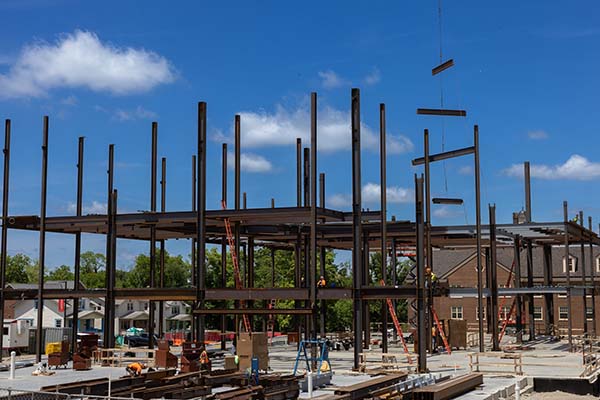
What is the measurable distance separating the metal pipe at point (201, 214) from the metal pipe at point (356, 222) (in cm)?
753

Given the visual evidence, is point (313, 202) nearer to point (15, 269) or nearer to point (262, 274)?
point (262, 274)

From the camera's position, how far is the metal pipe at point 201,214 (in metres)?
39.2

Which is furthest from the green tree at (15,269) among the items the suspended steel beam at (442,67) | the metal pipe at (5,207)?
the suspended steel beam at (442,67)

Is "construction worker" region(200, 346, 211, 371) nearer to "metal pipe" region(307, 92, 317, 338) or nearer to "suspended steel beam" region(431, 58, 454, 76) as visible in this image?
"metal pipe" region(307, 92, 317, 338)

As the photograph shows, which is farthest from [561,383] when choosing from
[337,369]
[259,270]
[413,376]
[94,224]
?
[259,270]

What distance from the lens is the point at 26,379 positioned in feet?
113

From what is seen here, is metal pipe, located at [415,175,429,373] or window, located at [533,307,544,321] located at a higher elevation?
metal pipe, located at [415,175,429,373]

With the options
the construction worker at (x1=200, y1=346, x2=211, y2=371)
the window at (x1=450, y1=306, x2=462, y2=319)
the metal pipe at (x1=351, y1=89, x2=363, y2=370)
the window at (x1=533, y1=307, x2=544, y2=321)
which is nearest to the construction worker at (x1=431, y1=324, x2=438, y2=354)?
the metal pipe at (x1=351, y1=89, x2=363, y2=370)

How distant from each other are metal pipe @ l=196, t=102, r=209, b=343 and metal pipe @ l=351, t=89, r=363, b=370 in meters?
7.53

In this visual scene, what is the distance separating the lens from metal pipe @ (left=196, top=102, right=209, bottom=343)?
39.2 m

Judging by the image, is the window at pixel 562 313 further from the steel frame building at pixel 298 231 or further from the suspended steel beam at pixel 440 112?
the suspended steel beam at pixel 440 112

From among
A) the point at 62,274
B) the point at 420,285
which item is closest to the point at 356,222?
Result: the point at 420,285

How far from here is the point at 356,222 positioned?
3612 centimetres

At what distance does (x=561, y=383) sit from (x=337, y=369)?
9802mm
